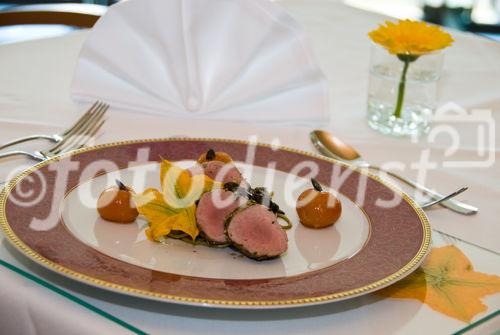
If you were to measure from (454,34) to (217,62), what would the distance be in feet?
2.95

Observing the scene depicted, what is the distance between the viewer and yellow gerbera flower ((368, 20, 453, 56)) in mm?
1260

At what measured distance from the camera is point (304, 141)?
4.31ft

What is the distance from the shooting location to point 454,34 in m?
2.06

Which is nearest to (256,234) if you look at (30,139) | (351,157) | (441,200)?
(441,200)

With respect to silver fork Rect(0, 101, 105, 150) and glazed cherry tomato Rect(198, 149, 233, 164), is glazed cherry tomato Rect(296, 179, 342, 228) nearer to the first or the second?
glazed cherry tomato Rect(198, 149, 233, 164)

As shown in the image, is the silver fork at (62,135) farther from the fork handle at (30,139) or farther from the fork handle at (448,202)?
the fork handle at (448,202)

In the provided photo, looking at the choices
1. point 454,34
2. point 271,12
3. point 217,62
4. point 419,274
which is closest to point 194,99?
point 217,62

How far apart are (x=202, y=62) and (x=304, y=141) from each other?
10.6 inches

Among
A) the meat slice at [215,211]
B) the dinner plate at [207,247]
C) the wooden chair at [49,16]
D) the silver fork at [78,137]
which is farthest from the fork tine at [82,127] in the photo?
the wooden chair at [49,16]

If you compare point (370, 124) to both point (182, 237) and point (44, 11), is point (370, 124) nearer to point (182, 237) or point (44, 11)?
point (182, 237)

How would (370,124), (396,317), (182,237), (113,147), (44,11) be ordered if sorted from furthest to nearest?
(44,11) → (370,124) → (113,147) → (182,237) → (396,317)

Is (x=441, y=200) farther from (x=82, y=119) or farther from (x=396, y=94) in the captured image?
(x=82, y=119)

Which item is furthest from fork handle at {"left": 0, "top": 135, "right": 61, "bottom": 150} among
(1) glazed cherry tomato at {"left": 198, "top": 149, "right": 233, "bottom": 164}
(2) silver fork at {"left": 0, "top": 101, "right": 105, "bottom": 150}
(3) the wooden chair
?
(3) the wooden chair

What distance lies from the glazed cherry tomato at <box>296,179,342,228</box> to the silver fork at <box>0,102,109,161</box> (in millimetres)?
431
